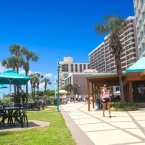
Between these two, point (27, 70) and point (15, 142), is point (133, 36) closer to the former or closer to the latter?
point (27, 70)

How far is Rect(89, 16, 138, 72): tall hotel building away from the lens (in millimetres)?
105438

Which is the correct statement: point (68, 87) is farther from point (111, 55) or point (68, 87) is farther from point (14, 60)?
point (14, 60)

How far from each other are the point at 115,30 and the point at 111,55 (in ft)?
323

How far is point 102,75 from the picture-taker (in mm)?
22312

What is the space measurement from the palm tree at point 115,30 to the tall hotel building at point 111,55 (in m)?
34.2

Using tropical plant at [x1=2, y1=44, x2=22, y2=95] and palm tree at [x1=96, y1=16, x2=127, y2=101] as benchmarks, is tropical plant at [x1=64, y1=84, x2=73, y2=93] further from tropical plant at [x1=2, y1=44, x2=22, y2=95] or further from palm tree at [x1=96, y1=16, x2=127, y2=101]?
palm tree at [x1=96, y1=16, x2=127, y2=101]

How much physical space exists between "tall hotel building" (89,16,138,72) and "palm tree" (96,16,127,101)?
3419 centimetres

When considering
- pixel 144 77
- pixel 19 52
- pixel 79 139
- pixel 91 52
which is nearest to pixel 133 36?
pixel 19 52

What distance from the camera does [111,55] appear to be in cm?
12038

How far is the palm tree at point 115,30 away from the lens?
22578mm

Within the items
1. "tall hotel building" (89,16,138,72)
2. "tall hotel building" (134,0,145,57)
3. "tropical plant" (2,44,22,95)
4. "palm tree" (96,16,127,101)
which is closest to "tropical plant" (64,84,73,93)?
"tall hotel building" (89,16,138,72)

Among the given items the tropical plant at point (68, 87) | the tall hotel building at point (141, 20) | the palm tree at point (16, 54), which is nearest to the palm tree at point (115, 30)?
the palm tree at point (16, 54)

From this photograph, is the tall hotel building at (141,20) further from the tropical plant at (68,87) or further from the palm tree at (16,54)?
the tropical plant at (68,87)

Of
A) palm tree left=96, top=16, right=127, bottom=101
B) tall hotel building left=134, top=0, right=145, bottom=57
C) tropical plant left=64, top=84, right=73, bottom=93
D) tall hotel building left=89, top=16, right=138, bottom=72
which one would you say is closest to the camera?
palm tree left=96, top=16, right=127, bottom=101
